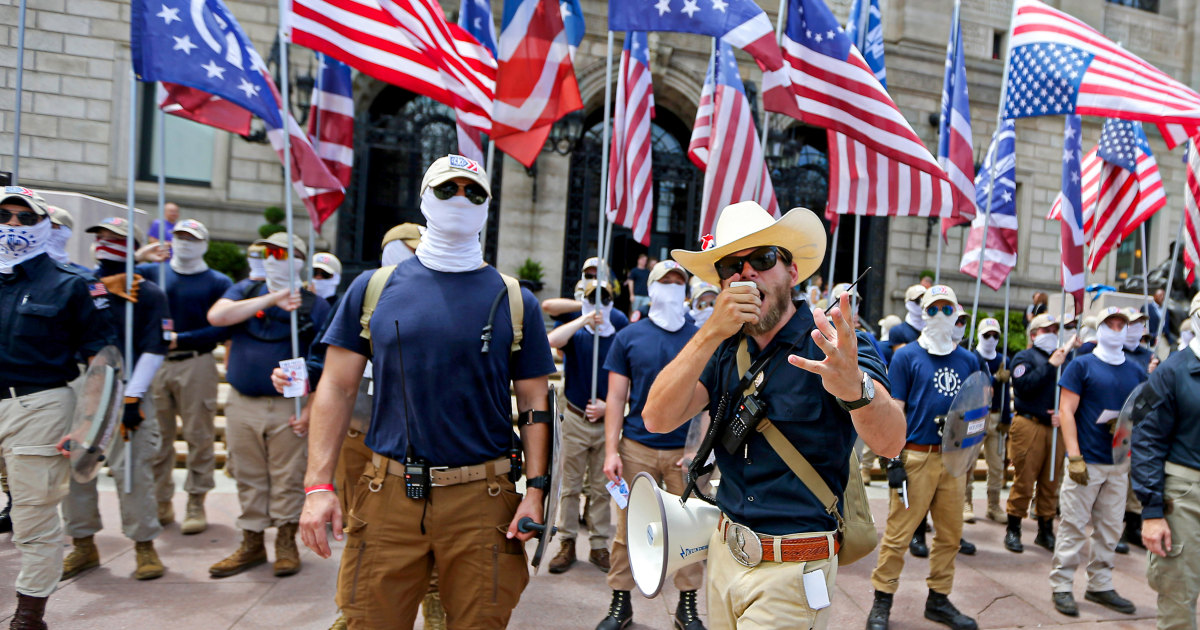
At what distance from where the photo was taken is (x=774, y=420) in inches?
100

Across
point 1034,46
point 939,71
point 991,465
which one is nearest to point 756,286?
point 1034,46

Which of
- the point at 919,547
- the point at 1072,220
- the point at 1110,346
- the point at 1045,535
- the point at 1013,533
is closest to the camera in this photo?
the point at 1110,346

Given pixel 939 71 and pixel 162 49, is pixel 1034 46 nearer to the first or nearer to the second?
pixel 162 49

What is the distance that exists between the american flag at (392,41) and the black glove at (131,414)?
8.65 ft

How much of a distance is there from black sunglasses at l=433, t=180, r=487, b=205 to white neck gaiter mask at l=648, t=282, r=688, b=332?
7.66ft

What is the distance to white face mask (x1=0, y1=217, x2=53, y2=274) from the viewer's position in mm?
4090

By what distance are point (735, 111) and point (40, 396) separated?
5583 mm

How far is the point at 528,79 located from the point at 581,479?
3171 mm

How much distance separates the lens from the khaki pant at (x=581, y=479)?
5773 mm

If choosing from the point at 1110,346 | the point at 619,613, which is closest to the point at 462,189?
the point at 619,613

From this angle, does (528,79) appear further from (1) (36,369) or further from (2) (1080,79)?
(2) (1080,79)

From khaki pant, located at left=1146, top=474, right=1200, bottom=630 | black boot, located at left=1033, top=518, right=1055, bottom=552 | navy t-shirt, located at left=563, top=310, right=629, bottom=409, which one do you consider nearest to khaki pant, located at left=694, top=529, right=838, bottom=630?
khaki pant, located at left=1146, top=474, right=1200, bottom=630

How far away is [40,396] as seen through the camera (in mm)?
4125

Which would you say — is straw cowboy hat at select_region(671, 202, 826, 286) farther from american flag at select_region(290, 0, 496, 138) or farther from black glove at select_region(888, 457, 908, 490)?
american flag at select_region(290, 0, 496, 138)
